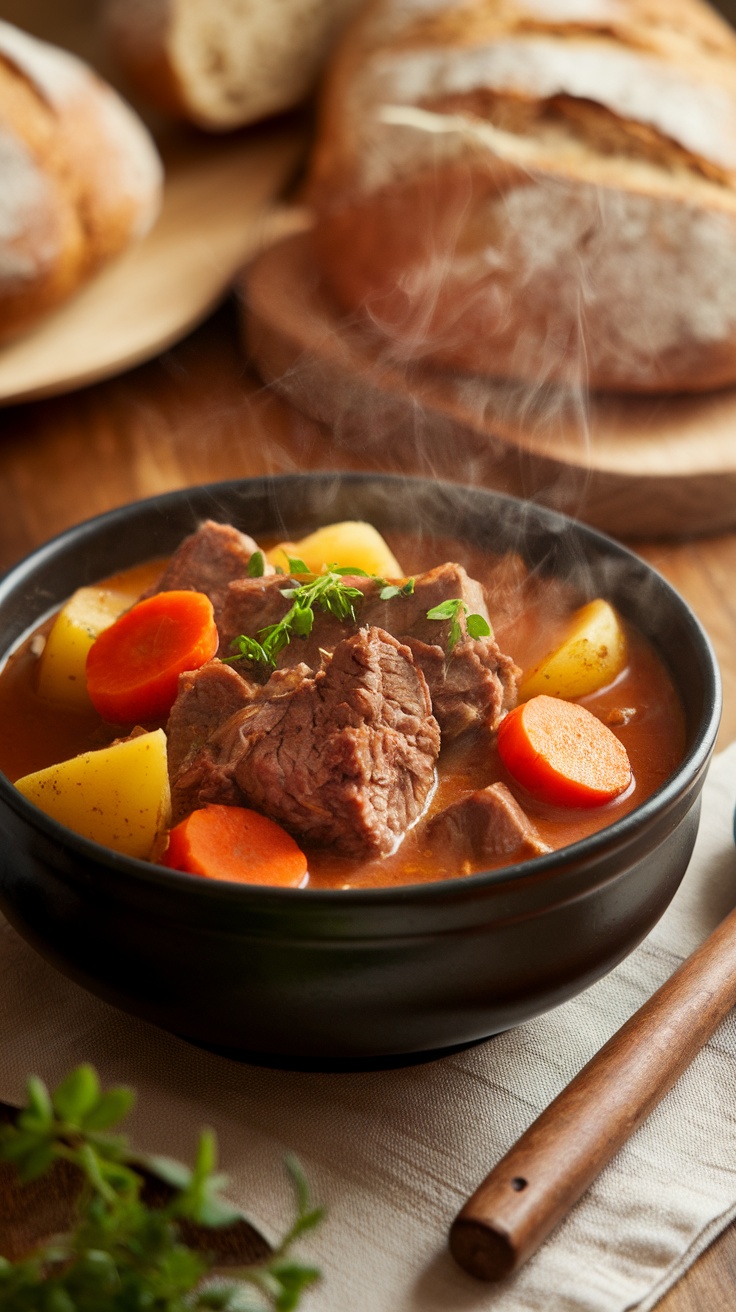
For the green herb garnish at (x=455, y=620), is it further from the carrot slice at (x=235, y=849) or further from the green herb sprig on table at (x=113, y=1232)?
the green herb sprig on table at (x=113, y=1232)

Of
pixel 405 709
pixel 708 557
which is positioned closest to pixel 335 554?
pixel 405 709

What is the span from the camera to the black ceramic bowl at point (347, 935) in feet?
6.03

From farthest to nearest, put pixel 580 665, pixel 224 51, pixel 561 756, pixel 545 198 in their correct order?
pixel 224 51 → pixel 545 198 → pixel 580 665 → pixel 561 756

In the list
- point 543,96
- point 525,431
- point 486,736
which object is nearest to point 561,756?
point 486,736

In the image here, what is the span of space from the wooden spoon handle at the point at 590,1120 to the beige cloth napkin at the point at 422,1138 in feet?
0.30

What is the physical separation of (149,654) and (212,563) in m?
0.27

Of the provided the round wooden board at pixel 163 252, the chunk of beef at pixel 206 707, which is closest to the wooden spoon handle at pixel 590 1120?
the chunk of beef at pixel 206 707

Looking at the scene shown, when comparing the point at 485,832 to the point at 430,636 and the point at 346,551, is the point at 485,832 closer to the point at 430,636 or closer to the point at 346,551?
the point at 430,636

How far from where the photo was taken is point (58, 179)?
4242mm

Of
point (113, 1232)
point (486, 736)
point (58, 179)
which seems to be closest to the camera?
point (113, 1232)

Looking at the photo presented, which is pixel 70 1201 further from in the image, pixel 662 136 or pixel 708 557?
pixel 662 136

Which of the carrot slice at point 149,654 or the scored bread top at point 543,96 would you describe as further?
the scored bread top at point 543,96

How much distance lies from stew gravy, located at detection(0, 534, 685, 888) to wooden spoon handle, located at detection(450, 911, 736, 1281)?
12.2 inches

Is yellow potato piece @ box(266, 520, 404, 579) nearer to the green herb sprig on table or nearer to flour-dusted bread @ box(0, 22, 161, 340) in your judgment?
the green herb sprig on table
